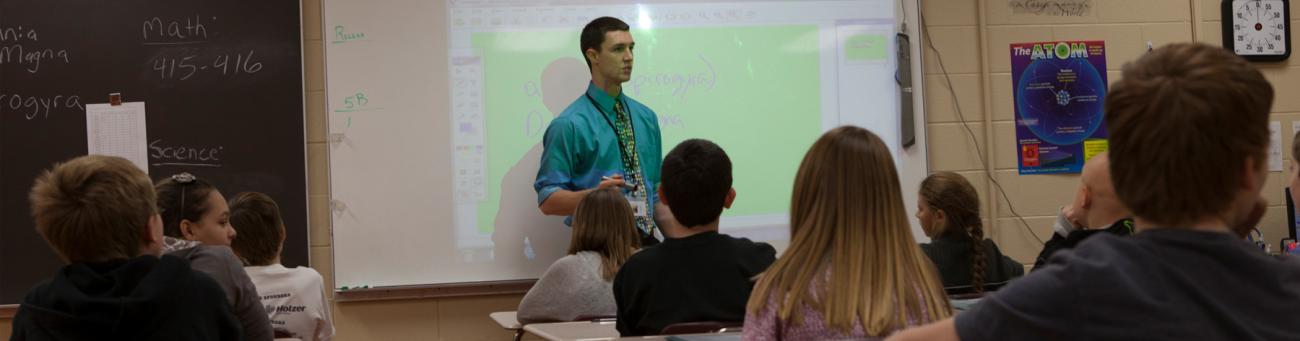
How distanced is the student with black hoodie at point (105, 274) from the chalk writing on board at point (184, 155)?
7.91ft

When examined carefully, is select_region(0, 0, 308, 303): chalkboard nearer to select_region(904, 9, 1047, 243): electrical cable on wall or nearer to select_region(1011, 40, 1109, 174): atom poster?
select_region(904, 9, 1047, 243): electrical cable on wall

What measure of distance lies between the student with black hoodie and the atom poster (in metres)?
3.81

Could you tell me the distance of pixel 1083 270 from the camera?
106cm

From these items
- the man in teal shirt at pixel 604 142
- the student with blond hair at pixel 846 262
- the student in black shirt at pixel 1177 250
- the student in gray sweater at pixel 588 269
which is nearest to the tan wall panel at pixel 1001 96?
the man in teal shirt at pixel 604 142

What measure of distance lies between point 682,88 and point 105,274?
9.64ft

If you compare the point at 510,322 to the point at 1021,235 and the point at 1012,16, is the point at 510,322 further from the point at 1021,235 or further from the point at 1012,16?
the point at 1012,16

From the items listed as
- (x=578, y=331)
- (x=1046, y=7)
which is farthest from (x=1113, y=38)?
(x=578, y=331)

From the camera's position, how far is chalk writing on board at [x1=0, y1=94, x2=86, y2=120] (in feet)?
14.4

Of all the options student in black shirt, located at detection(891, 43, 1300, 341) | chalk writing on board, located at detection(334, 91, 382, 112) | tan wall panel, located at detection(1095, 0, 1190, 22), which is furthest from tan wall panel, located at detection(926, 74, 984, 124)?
student in black shirt, located at detection(891, 43, 1300, 341)

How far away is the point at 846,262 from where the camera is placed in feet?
5.46

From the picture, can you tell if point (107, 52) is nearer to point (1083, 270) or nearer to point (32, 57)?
point (32, 57)

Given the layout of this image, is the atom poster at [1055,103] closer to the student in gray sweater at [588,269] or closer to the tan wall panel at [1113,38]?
the tan wall panel at [1113,38]

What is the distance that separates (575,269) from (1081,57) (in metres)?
2.78

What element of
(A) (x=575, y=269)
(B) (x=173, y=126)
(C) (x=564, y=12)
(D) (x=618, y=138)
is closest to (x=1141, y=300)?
(A) (x=575, y=269)
